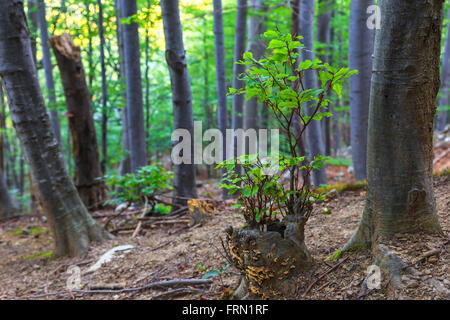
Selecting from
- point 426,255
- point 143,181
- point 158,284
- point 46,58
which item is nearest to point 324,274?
point 426,255

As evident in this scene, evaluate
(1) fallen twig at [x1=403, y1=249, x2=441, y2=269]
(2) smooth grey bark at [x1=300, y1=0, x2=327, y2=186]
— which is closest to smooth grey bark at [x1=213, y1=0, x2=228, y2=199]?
(2) smooth grey bark at [x1=300, y1=0, x2=327, y2=186]

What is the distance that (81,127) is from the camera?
713cm

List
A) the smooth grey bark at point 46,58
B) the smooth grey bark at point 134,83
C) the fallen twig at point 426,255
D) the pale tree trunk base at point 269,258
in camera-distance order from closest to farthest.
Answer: the fallen twig at point 426,255
the pale tree trunk base at point 269,258
the smooth grey bark at point 134,83
the smooth grey bark at point 46,58

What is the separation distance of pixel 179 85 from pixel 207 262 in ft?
10.5

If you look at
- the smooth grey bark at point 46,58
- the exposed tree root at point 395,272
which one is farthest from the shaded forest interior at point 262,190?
the smooth grey bark at point 46,58

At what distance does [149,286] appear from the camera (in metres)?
2.99

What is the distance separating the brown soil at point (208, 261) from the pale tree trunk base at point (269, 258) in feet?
0.39

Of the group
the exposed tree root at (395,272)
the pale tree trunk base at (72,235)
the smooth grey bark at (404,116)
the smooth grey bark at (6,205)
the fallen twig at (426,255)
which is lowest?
the smooth grey bark at (6,205)

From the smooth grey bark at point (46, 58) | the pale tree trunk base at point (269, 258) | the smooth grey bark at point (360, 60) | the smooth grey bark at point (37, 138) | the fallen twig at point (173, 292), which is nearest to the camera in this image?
the pale tree trunk base at point (269, 258)

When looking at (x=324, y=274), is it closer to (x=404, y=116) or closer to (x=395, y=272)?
(x=395, y=272)

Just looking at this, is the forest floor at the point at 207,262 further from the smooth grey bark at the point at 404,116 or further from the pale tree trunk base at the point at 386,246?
the smooth grey bark at the point at 404,116

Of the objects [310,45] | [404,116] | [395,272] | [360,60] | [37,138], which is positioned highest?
[310,45]

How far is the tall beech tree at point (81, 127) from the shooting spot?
6824mm
